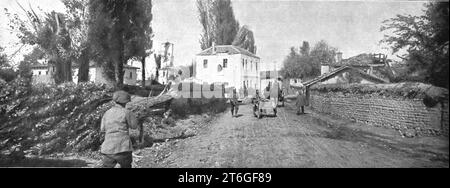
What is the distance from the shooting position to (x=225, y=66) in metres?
11.4

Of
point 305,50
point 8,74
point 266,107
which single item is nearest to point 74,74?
point 8,74

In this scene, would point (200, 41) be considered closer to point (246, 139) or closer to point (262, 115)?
point (246, 139)

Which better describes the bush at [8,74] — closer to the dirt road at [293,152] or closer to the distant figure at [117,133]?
the dirt road at [293,152]

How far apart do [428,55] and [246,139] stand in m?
4.40

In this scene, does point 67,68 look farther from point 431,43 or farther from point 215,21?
point 431,43

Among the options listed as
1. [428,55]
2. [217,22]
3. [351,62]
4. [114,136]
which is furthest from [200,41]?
[351,62]

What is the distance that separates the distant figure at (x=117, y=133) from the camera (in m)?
5.14

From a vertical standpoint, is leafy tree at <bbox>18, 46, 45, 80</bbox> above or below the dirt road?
above

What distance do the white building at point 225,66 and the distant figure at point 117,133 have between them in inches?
167

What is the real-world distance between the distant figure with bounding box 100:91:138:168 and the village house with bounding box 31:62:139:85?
3.76m

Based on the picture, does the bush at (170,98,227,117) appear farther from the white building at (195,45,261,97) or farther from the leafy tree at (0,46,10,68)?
the leafy tree at (0,46,10,68)

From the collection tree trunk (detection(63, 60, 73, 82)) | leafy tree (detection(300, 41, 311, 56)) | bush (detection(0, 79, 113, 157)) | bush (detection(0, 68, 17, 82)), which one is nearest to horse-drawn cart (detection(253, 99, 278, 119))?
tree trunk (detection(63, 60, 73, 82))

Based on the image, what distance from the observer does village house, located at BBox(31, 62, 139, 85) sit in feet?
27.4
